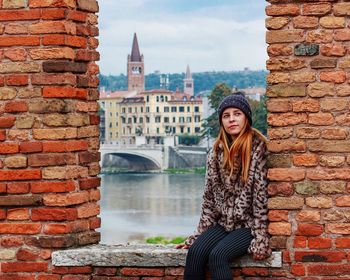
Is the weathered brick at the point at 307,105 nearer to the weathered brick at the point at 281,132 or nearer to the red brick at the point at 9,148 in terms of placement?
the weathered brick at the point at 281,132

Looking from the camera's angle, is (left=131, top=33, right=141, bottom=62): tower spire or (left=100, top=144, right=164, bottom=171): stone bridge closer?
(left=100, top=144, right=164, bottom=171): stone bridge

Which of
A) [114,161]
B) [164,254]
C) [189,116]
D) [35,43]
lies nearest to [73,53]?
[35,43]

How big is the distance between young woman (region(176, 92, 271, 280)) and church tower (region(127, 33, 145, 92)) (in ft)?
323

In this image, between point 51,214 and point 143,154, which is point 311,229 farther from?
point 143,154

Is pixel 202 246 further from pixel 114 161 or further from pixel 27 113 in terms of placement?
pixel 114 161

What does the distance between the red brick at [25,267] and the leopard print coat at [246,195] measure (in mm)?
1012

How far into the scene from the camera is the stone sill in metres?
4.62

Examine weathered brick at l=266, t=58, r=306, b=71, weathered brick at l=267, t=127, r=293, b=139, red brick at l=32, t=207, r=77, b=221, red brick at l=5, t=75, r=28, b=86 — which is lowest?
red brick at l=32, t=207, r=77, b=221

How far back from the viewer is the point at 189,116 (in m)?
84.9

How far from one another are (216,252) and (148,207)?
3739 cm

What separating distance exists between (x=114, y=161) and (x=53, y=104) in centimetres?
7183

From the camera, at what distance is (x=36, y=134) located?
4730 millimetres

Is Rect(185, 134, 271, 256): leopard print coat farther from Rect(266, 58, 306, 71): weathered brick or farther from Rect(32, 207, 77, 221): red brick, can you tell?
Rect(32, 207, 77, 221): red brick

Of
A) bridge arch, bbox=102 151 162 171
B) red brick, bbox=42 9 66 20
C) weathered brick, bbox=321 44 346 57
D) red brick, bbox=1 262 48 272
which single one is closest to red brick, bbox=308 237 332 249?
weathered brick, bbox=321 44 346 57
